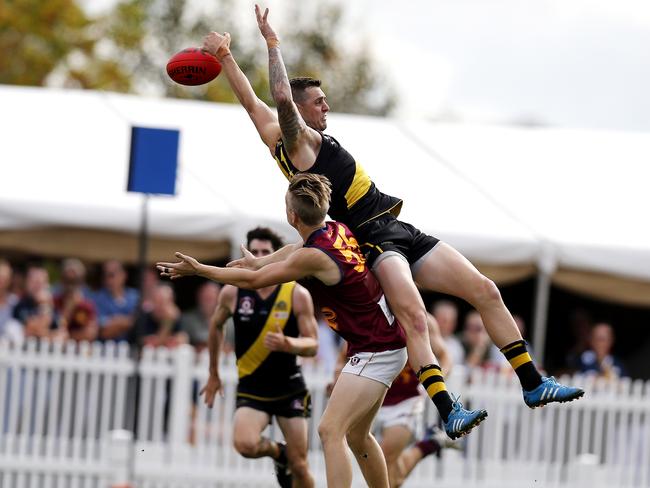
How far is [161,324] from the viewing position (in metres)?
13.8

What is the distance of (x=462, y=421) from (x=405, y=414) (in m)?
3.15

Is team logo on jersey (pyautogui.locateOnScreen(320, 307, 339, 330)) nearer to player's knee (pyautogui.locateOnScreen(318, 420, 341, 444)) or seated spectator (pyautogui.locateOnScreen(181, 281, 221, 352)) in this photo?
player's knee (pyautogui.locateOnScreen(318, 420, 341, 444))

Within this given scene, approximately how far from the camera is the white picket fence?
12.9m

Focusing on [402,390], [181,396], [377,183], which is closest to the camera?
[402,390]

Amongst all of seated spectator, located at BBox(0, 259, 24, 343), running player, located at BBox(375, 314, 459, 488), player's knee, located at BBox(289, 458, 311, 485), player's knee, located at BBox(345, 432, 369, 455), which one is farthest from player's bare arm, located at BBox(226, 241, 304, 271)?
seated spectator, located at BBox(0, 259, 24, 343)

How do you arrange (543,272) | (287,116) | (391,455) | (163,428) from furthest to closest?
(543,272), (163,428), (391,455), (287,116)

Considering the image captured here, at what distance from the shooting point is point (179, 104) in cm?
1672

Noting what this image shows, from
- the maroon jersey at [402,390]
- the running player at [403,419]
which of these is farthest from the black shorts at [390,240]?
the maroon jersey at [402,390]

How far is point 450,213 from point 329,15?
19.1m

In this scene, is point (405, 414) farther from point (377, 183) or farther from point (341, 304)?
point (377, 183)

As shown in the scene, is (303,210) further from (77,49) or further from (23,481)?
(77,49)

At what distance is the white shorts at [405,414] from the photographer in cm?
1061

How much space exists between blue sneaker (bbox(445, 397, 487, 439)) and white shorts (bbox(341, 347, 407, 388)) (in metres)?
0.53

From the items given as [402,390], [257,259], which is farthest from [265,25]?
[402,390]
